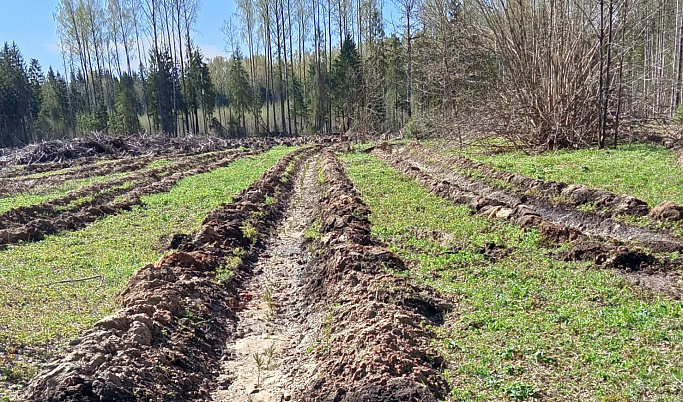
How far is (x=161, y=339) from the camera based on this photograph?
17.5 ft

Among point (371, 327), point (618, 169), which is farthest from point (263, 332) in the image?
point (618, 169)

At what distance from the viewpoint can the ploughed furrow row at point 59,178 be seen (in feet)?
59.5

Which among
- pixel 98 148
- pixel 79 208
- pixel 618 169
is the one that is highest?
pixel 98 148

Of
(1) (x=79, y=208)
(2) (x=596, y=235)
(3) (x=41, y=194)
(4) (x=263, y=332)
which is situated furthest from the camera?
(3) (x=41, y=194)

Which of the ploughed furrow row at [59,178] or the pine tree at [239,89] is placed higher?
the pine tree at [239,89]

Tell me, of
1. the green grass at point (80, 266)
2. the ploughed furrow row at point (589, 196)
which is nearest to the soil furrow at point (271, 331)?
the green grass at point (80, 266)

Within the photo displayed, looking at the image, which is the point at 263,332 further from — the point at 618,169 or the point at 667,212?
the point at 618,169

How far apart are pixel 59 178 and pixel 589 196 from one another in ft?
63.8

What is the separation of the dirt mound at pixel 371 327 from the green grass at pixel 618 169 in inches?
241

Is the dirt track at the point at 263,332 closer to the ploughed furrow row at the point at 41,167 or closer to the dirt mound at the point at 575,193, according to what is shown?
the dirt mound at the point at 575,193

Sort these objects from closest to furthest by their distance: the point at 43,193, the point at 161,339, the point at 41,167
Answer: the point at 161,339, the point at 43,193, the point at 41,167

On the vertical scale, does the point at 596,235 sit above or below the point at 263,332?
above

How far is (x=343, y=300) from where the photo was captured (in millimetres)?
6266

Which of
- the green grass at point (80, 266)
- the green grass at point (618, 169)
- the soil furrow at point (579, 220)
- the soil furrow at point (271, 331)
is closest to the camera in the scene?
the soil furrow at point (271, 331)
